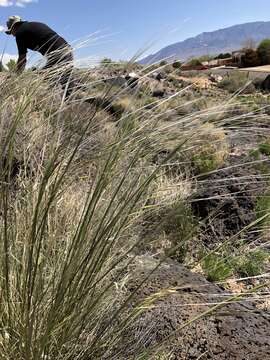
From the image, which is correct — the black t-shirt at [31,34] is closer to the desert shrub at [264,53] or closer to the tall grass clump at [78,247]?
the tall grass clump at [78,247]

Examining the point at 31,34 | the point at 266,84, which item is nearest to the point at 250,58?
the point at 266,84

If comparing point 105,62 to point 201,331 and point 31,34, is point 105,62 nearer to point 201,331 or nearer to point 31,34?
point 201,331

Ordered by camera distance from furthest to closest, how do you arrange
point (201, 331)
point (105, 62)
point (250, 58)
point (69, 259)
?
1. point (250, 58)
2. point (105, 62)
3. point (201, 331)
4. point (69, 259)

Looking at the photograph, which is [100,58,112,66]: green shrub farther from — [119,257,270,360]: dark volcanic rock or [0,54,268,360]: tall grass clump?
[119,257,270,360]: dark volcanic rock

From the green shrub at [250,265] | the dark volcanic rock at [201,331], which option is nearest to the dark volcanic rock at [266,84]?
the green shrub at [250,265]

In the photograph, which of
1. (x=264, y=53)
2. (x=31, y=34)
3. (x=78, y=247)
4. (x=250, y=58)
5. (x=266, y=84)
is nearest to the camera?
(x=78, y=247)

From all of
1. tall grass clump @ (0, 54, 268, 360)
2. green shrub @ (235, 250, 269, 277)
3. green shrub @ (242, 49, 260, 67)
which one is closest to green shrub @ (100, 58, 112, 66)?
tall grass clump @ (0, 54, 268, 360)

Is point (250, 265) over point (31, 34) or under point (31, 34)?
Answer: under

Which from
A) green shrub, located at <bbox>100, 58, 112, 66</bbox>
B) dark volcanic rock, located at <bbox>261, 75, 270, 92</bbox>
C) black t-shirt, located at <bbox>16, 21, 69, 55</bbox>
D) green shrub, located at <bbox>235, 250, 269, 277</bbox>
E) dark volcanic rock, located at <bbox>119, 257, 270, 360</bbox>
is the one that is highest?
black t-shirt, located at <bbox>16, 21, 69, 55</bbox>

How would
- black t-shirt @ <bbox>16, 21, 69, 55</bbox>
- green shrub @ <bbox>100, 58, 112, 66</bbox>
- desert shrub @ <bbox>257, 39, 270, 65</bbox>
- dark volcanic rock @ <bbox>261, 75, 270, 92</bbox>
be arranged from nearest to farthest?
1. green shrub @ <bbox>100, 58, 112, 66</bbox>
2. black t-shirt @ <bbox>16, 21, 69, 55</bbox>
3. dark volcanic rock @ <bbox>261, 75, 270, 92</bbox>
4. desert shrub @ <bbox>257, 39, 270, 65</bbox>

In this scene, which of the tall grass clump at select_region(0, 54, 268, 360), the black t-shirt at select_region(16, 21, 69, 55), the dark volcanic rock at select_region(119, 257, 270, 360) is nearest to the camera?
the tall grass clump at select_region(0, 54, 268, 360)

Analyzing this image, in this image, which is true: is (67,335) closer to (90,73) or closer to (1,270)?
(1,270)

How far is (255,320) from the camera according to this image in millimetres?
2367

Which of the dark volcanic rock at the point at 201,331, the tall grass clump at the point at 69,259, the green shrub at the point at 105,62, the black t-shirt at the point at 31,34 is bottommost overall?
the dark volcanic rock at the point at 201,331
